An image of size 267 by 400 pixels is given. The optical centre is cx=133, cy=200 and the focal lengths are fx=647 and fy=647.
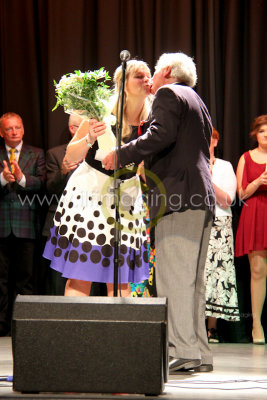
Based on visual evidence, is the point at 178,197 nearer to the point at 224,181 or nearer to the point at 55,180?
the point at 224,181

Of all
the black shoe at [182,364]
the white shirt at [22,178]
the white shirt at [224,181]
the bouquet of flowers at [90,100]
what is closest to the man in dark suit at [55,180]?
the white shirt at [22,178]

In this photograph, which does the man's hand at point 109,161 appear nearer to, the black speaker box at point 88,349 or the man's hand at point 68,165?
the man's hand at point 68,165

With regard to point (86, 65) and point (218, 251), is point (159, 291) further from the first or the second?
point (86, 65)

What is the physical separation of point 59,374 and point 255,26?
446 cm

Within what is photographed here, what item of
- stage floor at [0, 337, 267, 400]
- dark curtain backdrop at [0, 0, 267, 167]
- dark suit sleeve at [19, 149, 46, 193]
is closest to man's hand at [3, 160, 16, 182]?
dark suit sleeve at [19, 149, 46, 193]

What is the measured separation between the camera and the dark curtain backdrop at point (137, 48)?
5961 mm

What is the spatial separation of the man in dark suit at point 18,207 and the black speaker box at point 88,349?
3.51m

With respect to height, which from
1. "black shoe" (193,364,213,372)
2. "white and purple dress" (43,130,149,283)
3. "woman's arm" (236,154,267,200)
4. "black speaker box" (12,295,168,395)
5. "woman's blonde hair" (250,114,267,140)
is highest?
"woman's blonde hair" (250,114,267,140)

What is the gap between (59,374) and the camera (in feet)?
7.67

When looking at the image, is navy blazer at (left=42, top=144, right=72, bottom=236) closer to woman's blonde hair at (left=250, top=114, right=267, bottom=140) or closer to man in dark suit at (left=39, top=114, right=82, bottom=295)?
man in dark suit at (left=39, top=114, right=82, bottom=295)

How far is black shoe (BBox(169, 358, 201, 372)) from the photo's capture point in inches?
128

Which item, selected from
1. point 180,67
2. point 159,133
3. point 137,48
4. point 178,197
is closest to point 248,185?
point 137,48

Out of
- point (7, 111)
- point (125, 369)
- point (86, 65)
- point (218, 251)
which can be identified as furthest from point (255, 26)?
point (125, 369)

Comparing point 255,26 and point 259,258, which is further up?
point 255,26
